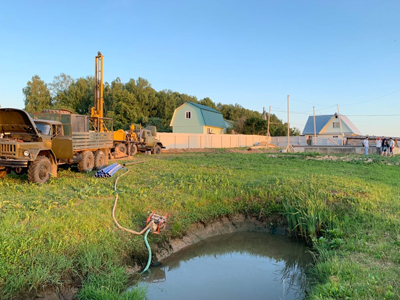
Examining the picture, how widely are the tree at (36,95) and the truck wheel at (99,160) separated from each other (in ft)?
115

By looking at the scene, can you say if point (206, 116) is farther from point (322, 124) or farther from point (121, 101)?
point (322, 124)

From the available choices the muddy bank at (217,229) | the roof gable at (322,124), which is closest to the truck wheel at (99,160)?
the muddy bank at (217,229)

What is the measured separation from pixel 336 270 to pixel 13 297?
4754mm

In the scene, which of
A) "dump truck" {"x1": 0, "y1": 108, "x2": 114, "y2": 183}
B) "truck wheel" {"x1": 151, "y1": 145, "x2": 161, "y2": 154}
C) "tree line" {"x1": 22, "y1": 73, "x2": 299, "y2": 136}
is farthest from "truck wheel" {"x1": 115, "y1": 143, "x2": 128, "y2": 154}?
"tree line" {"x1": 22, "y1": 73, "x2": 299, "y2": 136}

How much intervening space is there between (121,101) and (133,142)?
25.3m

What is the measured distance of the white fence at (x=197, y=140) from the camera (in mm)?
35506

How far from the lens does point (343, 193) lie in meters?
9.43

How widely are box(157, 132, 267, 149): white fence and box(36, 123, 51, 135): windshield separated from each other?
23051 millimetres

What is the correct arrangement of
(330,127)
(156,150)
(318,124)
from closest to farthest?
(156,150) < (330,127) < (318,124)

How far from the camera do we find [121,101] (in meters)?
47.5

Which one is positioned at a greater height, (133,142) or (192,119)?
(192,119)

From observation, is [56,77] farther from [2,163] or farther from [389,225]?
[389,225]

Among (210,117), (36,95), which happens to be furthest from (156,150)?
(36,95)

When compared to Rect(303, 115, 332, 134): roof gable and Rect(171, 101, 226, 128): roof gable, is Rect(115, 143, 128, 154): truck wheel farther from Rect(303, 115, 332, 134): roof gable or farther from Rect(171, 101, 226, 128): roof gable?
Rect(303, 115, 332, 134): roof gable
